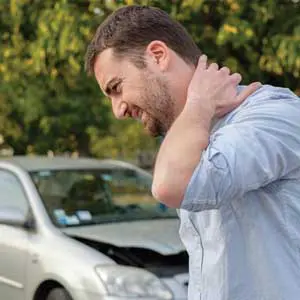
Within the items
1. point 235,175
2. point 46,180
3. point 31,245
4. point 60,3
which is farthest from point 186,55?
point 60,3

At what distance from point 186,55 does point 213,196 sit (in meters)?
0.45

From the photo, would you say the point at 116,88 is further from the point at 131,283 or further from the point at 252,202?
the point at 131,283

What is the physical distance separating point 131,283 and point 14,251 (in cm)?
117

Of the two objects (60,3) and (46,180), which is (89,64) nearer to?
(46,180)

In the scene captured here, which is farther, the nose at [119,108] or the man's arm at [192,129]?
the nose at [119,108]

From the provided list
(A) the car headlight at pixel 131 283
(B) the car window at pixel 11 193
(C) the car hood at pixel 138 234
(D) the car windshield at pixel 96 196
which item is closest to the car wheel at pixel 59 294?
(A) the car headlight at pixel 131 283

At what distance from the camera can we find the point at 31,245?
5195 millimetres

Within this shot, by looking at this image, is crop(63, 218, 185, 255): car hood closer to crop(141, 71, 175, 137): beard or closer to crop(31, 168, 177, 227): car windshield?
crop(31, 168, 177, 227): car windshield

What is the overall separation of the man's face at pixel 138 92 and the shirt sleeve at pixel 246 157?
22 centimetres

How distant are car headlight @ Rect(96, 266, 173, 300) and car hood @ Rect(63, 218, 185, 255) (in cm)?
38

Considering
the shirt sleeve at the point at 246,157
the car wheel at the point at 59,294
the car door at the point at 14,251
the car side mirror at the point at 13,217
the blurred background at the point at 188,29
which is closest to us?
the shirt sleeve at the point at 246,157

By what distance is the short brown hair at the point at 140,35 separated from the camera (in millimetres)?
1898

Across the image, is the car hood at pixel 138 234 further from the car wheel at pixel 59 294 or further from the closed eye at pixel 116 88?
the closed eye at pixel 116 88

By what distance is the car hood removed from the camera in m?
5.00
